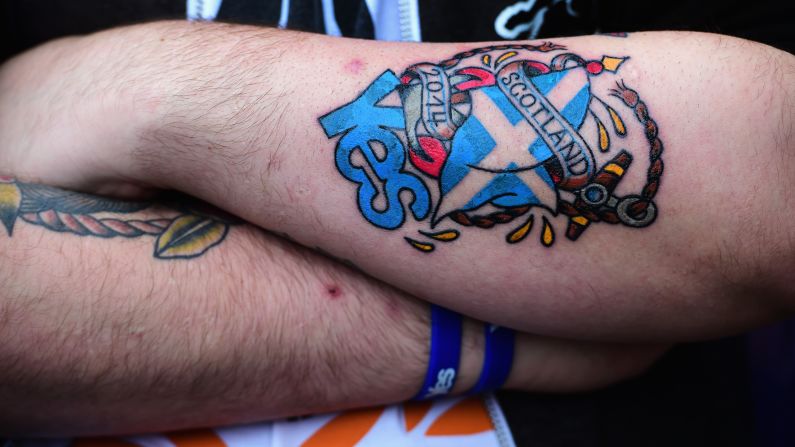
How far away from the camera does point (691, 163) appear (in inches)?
35.3

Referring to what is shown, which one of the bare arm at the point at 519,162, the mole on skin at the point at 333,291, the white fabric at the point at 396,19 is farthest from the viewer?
the white fabric at the point at 396,19

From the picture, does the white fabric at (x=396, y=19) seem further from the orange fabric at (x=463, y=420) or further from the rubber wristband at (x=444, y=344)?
the orange fabric at (x=463, y=420)

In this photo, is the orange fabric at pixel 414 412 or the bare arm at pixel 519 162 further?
the orange fabric at pixel 414 412

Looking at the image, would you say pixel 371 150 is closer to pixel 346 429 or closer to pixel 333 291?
pixel 333 291

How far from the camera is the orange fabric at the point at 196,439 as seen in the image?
3.56 ft

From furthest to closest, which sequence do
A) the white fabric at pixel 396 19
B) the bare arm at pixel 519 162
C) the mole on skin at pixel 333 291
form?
the white fabric at pixel 396 19
the mole on skin at pixel 333 291
the bare arm at pixel 519 162

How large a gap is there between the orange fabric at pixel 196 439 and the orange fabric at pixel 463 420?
1.23ft

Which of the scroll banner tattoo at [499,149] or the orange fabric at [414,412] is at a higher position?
the scroll banner tattoo at [499,149]

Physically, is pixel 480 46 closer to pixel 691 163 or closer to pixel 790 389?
pixel 691 163

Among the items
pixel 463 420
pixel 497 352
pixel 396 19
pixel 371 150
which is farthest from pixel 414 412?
pixel 396 19

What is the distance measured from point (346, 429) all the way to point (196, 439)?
262mm

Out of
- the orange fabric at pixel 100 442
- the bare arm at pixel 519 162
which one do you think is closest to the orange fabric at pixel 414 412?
the bare arm at pixel 519 162

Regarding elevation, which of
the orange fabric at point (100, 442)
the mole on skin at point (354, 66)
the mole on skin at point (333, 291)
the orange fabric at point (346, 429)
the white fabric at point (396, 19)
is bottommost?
the orange fabric at point (100, 442)

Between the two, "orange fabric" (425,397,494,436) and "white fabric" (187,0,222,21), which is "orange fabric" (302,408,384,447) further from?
"white fabric" (187,0,222,21)
